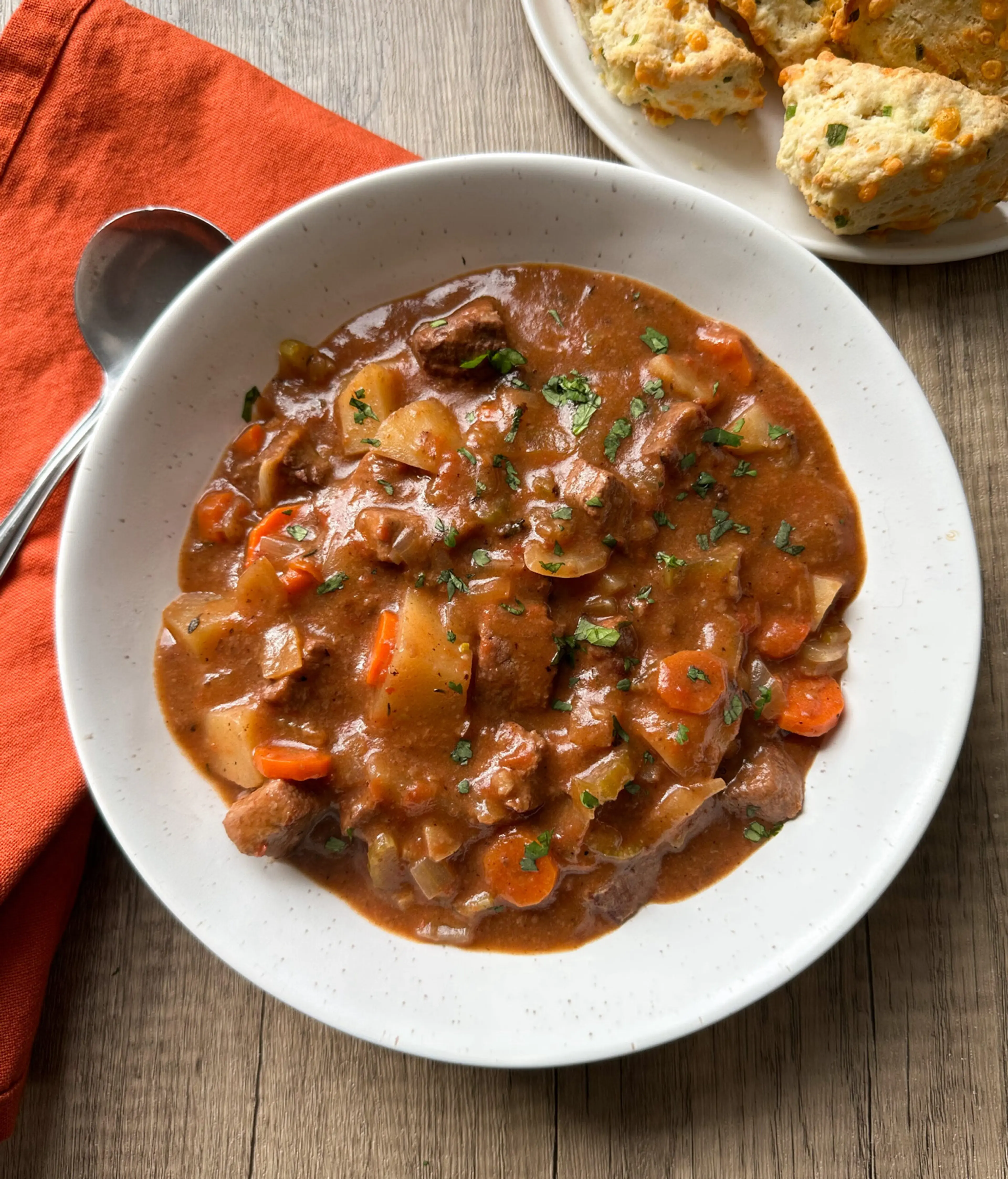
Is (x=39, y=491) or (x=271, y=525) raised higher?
(x=39, y=491)

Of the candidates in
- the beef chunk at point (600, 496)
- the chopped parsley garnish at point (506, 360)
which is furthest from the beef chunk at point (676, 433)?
the chopped parsley garnish at point (506, 360)

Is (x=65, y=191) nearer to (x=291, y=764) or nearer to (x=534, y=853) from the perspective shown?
(x=291, y=764)

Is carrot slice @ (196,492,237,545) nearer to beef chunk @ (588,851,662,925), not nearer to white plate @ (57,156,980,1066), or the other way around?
white plate @ (57,156,980,1066)

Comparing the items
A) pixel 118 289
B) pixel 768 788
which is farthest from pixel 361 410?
pixel 768 788

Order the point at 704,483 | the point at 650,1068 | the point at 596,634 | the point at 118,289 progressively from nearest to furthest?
1. the point at 596,634
2. the point at 704,483
3. the point at 118,289
4. the point at 650,1068

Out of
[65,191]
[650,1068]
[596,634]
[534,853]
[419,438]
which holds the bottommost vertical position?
[650,1068]

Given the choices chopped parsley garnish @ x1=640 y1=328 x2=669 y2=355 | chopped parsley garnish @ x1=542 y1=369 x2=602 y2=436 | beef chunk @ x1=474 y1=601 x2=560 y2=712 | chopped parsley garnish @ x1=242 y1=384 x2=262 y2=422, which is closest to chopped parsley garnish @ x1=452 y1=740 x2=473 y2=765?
beef chunk @ x1=474 y1=601 x2=560 y2=712
